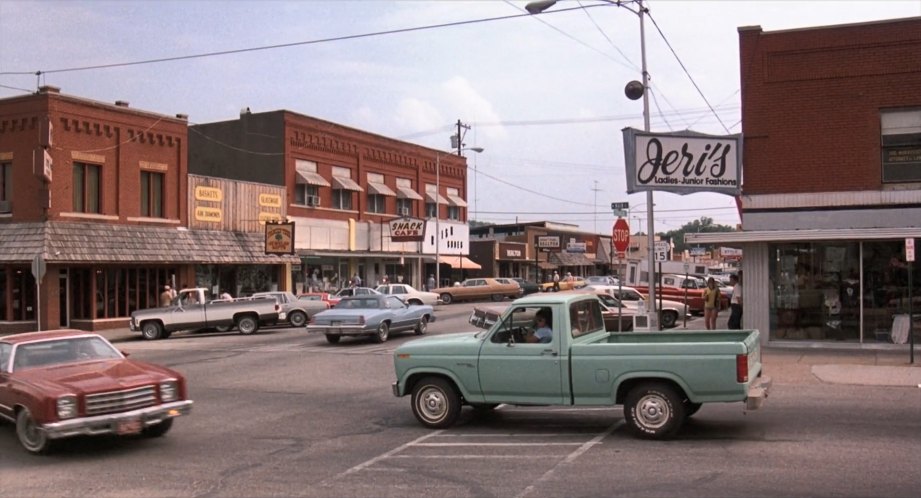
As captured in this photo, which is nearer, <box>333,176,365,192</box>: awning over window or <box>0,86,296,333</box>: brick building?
<box>0,86,296,333</box>: brick building

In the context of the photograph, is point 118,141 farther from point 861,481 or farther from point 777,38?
point 861,481

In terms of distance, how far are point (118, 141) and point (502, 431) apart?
26278mm

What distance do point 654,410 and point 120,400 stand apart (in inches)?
240

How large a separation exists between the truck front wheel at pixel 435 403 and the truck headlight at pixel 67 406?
4.07 metres

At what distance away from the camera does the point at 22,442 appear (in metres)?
9.48

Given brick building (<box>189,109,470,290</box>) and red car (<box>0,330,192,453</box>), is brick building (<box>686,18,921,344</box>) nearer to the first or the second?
red car (<box>0,330,192,453</box>)

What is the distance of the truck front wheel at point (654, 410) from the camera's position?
30.1 ft

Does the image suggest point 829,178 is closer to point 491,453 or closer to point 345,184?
point 491,453

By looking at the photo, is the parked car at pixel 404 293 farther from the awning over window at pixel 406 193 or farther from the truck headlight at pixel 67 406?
the truck headlight at pixel 67 406

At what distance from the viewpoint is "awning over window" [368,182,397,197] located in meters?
48.2

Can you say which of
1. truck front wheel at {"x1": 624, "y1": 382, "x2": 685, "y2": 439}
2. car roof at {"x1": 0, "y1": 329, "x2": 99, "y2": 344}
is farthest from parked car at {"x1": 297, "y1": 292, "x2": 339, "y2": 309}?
truck front wheel at {"x1": 624, "y1": 382, "x2": 685, "y2": 439}

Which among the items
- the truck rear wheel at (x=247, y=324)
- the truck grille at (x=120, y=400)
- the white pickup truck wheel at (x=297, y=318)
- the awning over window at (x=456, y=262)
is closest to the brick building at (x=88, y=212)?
the white pickup truck wheel at (x=297, y=318)

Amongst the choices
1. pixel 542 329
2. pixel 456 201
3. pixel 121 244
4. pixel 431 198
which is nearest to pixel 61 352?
pixel 542 329

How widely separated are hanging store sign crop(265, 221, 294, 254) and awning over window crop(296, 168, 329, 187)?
23.1ft
